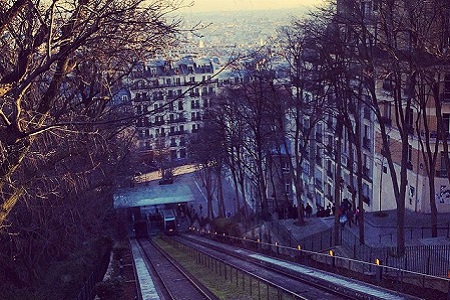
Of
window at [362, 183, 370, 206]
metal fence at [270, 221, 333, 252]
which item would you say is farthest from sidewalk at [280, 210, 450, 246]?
window at [362, 183, 370, 206]

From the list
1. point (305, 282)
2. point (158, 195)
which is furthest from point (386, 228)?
point (158, 195)

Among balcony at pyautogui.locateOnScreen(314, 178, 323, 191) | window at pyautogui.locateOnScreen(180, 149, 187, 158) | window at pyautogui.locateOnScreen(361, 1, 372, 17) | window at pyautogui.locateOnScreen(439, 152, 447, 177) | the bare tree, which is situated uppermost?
window at pyautogui.locateOnScreen(361, 1, 372, 17)

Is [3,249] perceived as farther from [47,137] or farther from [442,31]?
[442,31]

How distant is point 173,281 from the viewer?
2002 centimetres

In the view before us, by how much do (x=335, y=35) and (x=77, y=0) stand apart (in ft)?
43.7

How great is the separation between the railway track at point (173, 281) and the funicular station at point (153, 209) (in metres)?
16.0

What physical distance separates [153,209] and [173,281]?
30.1m

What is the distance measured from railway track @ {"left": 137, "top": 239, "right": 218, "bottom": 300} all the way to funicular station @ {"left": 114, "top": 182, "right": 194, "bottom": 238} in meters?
16.0

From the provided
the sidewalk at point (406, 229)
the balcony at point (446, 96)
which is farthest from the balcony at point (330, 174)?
the balcony at point (446, 96)

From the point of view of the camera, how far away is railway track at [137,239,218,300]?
55.3 feet

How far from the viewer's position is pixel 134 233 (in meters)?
44.9

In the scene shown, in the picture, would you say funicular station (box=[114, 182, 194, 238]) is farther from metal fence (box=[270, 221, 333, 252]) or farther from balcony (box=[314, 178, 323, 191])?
metal fence (box=[270, 221, 333, 252])

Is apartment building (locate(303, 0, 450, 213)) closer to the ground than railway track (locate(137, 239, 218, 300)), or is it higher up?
higher up

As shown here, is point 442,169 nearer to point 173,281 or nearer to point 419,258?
point 419,258
